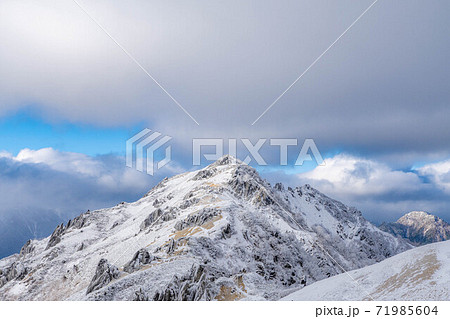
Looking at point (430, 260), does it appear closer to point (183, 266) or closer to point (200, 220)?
point (183, 266)

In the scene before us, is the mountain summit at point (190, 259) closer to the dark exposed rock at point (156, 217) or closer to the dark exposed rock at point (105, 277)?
the dark exposed rock at point (105, 277)

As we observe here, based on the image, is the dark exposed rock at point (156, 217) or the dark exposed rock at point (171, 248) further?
the dark exposed rock at point (156, 217)

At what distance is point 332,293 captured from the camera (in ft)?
117

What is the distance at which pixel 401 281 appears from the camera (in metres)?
32.4

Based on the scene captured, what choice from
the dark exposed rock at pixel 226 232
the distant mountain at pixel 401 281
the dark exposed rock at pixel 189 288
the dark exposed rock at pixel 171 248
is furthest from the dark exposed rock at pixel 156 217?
the distant mountain at pixel 401 281

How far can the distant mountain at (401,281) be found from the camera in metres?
29.3

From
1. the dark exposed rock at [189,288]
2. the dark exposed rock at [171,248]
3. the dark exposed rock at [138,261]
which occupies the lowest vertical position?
the dark exposed rock at [189,288]

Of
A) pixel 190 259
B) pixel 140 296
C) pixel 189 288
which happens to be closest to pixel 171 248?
pixel 190 259

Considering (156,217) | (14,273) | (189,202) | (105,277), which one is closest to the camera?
(105,277)

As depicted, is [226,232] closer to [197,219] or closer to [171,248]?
[197,219]

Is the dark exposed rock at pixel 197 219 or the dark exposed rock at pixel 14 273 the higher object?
the dark exposed rock at pixel 197 219

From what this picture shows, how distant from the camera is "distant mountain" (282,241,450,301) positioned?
2934 cm
